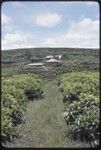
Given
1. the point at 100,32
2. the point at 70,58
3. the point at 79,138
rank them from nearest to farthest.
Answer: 1. the point at 100,32
2. the point at 79,138
3. the point at 70,58

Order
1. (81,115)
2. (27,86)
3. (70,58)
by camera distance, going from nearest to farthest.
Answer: (81,115) < (27,86) < (70,58)

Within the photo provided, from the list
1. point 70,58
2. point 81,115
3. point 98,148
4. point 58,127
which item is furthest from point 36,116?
point 70,58

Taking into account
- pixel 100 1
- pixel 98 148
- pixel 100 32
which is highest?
pixel 100 1

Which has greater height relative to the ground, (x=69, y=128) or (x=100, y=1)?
(x=100, y=1)

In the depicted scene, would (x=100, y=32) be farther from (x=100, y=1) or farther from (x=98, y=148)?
(x=98, y=148)

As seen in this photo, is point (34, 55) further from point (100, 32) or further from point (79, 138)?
point (100, 32)

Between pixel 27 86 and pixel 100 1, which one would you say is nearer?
pixel 100 1

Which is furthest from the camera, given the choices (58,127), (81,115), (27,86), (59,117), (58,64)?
(58,64)

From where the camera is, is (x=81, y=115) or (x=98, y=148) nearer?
(x=98, y=148)

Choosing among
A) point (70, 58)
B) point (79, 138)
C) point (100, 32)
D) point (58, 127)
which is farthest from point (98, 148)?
point (70, 58)
